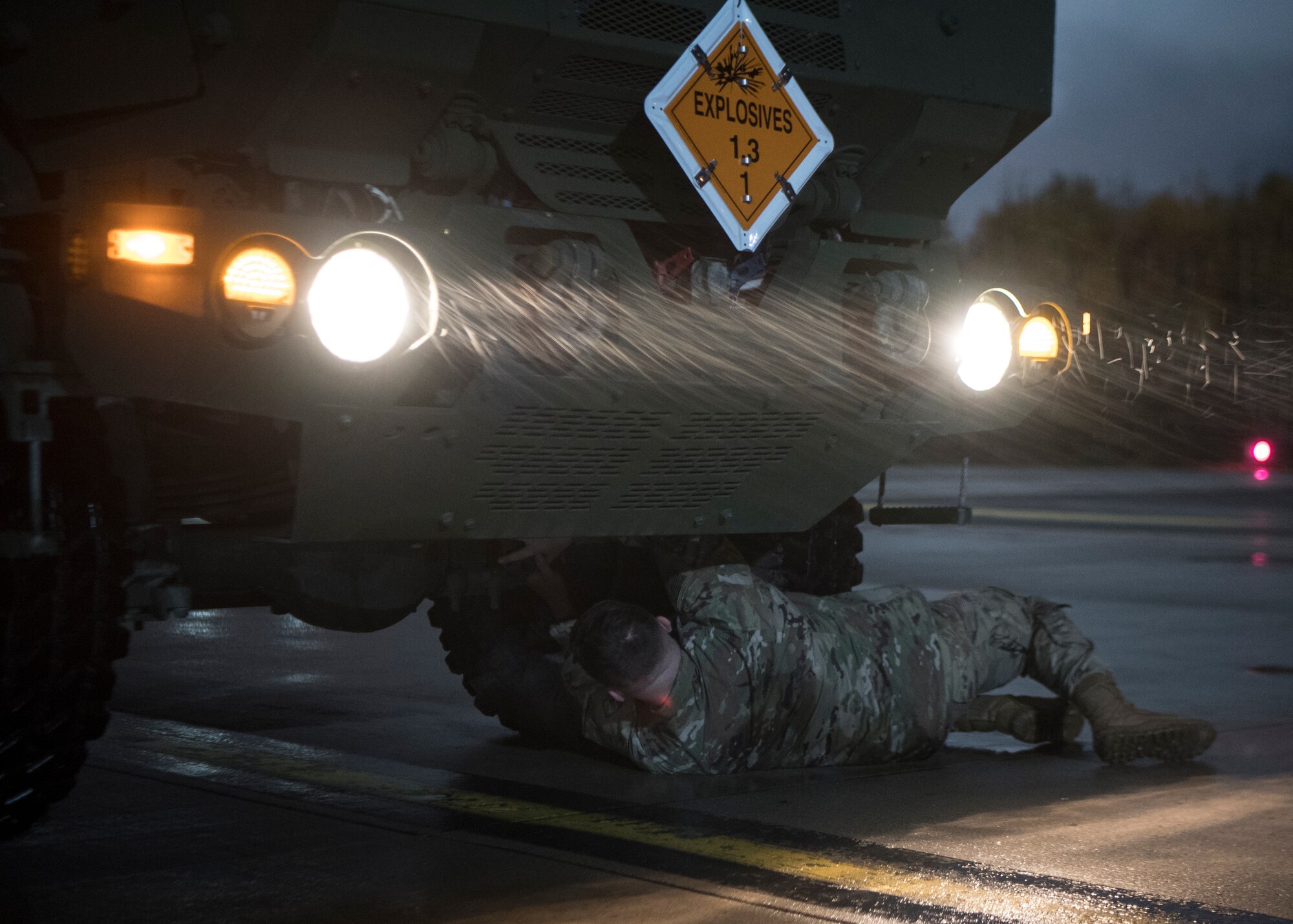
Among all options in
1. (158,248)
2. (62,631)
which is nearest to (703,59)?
(158,248)

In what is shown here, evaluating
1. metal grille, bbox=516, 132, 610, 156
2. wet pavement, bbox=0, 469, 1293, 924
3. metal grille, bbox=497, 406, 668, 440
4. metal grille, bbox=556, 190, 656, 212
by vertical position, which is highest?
metal grille, bbox=516, 132, 610, 156

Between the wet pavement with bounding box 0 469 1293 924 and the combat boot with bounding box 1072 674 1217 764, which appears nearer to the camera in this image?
the wet pavement with bounding box 0 469 1293 924

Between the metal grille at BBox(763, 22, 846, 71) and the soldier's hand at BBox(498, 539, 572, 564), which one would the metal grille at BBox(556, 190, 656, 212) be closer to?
the metal grille at BBox(763, 22, 846, 71)

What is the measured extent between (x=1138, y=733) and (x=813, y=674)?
3.21ft

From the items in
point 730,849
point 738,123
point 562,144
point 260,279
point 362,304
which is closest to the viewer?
point 260,279

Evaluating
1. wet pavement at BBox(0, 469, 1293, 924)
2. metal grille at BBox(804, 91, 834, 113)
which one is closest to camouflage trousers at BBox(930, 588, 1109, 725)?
wet pavement at BBox(0, 469, 1293, 924)

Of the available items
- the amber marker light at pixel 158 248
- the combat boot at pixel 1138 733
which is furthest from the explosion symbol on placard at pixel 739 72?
the combat boot at pixel 1138 733

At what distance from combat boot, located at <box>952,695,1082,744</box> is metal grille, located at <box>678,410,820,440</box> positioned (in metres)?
1.42

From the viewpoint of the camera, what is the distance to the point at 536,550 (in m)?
5.02

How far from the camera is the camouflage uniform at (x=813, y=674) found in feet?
16.0

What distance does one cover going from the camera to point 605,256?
4148 millimetres

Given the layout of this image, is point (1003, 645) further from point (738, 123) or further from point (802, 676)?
point (738, 123)

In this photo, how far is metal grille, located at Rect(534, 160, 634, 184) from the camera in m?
4.19

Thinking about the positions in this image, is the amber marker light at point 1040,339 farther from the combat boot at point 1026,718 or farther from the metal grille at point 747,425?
the combat boot at point 1026,718
